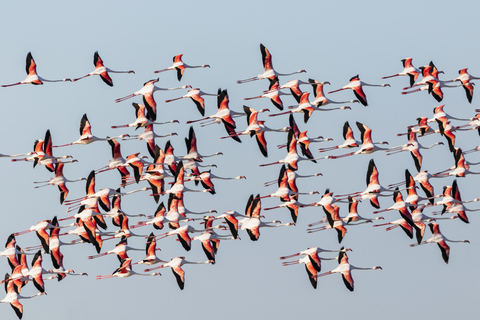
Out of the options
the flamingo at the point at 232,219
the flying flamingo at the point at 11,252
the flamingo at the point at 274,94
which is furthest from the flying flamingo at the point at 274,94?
the flying flamingo at the point at 11,252

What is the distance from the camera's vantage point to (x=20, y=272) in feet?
204

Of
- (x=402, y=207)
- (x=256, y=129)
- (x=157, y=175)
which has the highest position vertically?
(x=256, y=129)

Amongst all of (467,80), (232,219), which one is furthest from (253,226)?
(467,80)

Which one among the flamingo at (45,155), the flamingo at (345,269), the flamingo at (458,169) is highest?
the flamingo at (45,155)

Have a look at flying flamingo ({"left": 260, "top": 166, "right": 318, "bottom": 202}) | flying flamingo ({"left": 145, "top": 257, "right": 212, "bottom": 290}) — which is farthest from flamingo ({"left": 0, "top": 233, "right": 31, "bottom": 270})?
flying flamingo ({"left": 260, "top": 166, "right": 318, "bottom": 202})

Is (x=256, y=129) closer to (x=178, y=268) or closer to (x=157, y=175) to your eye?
(x=157, y=175)

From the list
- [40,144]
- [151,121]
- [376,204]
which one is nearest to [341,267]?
[376,204]

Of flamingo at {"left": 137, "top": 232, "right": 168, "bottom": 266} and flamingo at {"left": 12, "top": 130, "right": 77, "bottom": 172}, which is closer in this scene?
flamingo at {"left": 12, "top": 130, "right": 77, "bottom": 172}

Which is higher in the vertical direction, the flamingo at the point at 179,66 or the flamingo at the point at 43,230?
the flamingo at the point at 179,66

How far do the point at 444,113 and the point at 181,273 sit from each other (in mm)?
15614

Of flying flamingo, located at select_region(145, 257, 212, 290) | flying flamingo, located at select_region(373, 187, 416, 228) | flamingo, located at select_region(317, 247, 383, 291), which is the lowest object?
flamingo, located at select_region(317, 247, 383, 291)

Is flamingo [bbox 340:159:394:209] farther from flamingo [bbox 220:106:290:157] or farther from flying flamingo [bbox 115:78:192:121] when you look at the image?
flying flamingo [bbox 115:78:192:121]

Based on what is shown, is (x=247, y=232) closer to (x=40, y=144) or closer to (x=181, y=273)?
(x=181, y=273)

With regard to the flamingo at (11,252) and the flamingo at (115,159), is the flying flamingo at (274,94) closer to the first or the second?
the flamingo at (115,159)
